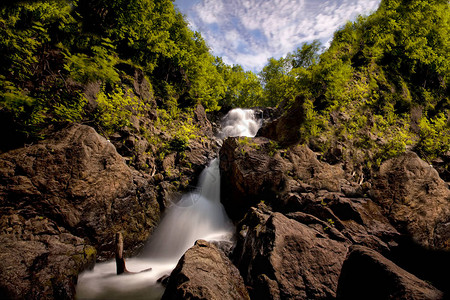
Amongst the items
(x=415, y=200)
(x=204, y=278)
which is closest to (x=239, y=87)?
(x=415, y=200)

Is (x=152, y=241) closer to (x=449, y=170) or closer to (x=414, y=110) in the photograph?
(x=449, y=170)

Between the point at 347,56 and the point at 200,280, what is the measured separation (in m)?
14.3

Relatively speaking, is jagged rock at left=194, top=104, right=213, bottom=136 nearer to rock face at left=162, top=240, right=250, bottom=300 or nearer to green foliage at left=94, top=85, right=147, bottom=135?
green foliage at left=94, top=85, right=147, bottom=135

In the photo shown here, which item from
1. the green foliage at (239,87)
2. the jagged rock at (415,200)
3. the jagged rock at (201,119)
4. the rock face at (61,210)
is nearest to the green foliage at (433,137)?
the jagged rock at (415,200)

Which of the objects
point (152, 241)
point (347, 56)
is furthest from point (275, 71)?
point (152, 241)

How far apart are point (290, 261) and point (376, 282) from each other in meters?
1.60

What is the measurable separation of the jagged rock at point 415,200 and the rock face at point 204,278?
235 inches

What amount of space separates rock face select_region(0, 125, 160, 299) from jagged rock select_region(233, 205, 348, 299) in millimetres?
4065

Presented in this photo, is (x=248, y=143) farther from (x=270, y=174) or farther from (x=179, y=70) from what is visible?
(x=179, y=70)

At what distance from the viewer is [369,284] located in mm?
2990

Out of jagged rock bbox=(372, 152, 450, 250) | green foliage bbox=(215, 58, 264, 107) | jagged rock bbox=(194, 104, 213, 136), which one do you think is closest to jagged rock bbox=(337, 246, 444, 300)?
jagged rock bbox=(372, 152, 450, 250)

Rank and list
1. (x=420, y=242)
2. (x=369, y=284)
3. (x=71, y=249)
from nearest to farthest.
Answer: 1. (x=369, y=284)
2. (x=71, y=249)
3. (x=420, y=242)

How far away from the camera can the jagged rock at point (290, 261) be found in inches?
145

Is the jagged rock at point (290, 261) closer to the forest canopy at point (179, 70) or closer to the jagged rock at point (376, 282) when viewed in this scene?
the jagged rock at point (376, 282)
